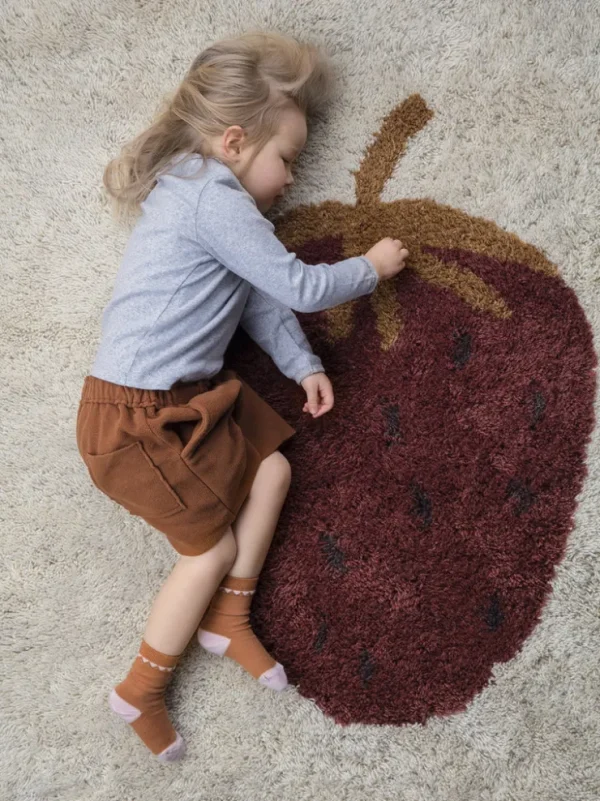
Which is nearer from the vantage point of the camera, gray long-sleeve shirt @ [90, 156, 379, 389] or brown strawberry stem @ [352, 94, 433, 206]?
gray long-sleeve shirt @ [90, 156, 379, 389]

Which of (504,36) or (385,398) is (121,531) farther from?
(504,36)

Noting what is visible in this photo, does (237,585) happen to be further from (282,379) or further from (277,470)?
(282,379)

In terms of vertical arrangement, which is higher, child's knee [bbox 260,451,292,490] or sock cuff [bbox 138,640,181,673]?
child's knee [bbox 260,451,292,490]

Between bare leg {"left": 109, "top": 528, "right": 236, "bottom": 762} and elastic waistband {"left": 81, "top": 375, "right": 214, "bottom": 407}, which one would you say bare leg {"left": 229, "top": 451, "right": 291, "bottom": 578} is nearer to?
bare leg {"left": 109, "top": 528, "right": 236, "bottom": 762}

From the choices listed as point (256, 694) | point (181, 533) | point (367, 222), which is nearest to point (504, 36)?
point (367, 222)

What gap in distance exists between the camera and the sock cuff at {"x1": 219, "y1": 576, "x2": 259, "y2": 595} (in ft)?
3.01

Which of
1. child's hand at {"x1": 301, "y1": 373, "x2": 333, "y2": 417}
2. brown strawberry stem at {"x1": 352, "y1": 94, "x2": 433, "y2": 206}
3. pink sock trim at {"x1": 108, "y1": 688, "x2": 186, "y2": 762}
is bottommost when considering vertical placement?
pink sock trim at {"x1": 108, "y1": 688, "x2": 186, "y2": 762}

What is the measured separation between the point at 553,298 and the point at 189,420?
0.52 m

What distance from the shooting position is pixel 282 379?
0.98 meters

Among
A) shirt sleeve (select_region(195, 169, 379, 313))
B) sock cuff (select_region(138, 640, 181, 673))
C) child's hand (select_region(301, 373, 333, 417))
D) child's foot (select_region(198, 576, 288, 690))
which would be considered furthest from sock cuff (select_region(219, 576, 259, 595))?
shirt sleeve (select_region(195, 169, 379, 313))

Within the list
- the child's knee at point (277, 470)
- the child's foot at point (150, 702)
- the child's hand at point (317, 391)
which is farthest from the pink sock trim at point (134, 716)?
the child's hand at point (317, 391)

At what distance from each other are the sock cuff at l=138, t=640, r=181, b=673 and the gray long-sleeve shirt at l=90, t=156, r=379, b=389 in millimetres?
361

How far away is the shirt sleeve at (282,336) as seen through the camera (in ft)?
3.03

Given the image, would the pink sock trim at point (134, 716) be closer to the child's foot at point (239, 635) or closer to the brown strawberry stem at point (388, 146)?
the child's foot at point (239, 635)
